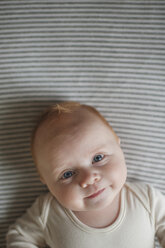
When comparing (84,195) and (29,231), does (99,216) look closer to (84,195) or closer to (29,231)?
(84,195)

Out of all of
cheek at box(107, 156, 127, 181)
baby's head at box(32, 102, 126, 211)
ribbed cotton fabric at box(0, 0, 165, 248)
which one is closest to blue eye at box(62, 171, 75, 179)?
baby's head at box(32, 102, 126, 211)

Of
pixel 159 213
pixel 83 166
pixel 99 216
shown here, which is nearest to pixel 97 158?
pixel 83 166

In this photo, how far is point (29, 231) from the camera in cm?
98

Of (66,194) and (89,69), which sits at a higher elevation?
(89,69)

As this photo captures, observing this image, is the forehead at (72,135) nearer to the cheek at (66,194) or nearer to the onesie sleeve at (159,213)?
the cheek at (66,194)

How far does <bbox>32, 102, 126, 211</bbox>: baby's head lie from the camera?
0.83 metres

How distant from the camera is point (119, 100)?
3.31ft

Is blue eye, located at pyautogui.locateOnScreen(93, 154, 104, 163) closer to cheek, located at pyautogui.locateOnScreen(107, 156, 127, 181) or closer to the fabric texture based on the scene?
cheek, located at pyautogui.locateOnScreen(107, 156, 127, 181)

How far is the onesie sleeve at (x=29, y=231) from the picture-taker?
3.16ft

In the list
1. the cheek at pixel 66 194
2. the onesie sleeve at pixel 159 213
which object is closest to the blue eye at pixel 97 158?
the cheek at pixel 66 194

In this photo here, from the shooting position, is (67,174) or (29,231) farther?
(29,231)

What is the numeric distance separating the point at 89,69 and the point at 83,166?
371 mm

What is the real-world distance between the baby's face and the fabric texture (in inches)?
4.1

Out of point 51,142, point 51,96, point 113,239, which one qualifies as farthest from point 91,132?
point 113,239
